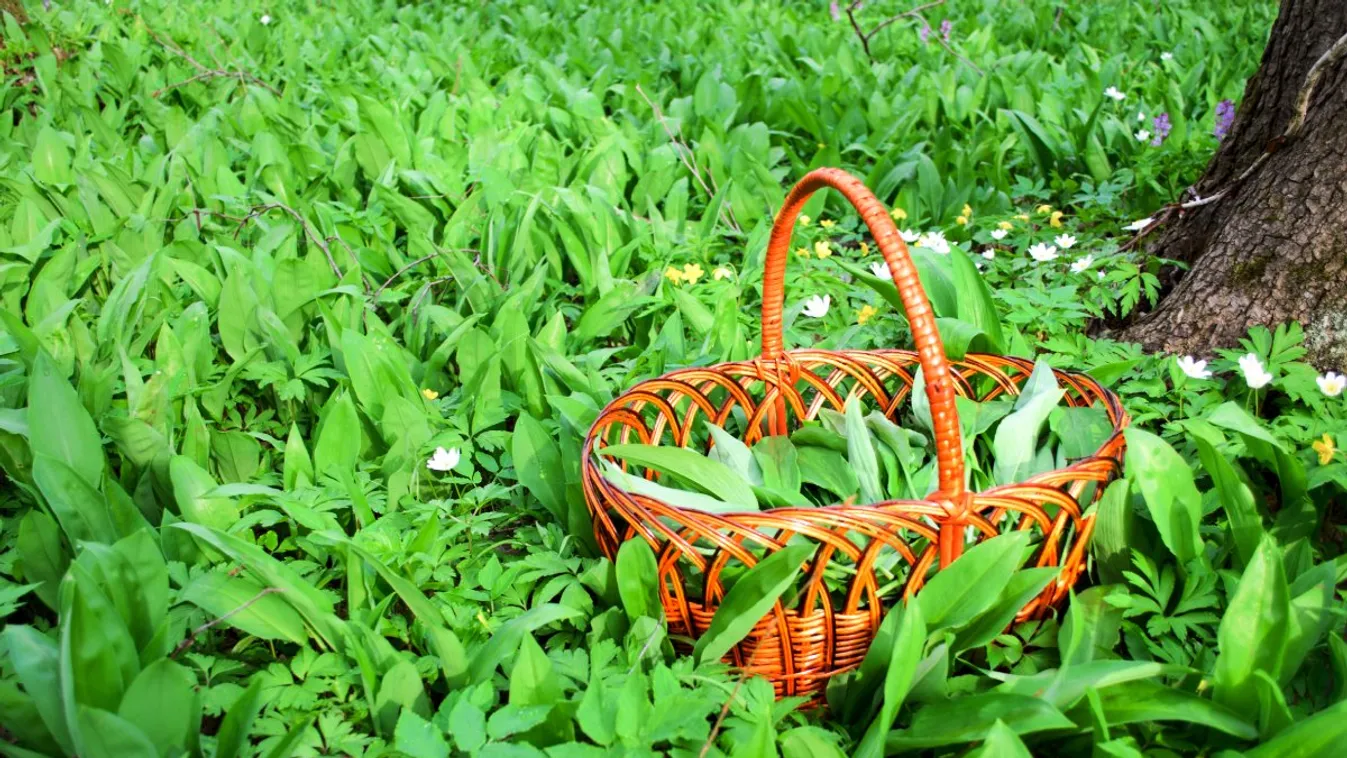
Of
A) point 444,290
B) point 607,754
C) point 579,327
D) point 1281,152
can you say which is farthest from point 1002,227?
point 607,754

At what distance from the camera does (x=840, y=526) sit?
4.60 ft

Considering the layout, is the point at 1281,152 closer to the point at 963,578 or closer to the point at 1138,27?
the point at 963,578

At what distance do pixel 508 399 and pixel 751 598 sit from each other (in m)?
0.90

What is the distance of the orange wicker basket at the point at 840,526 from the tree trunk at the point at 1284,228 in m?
0.53

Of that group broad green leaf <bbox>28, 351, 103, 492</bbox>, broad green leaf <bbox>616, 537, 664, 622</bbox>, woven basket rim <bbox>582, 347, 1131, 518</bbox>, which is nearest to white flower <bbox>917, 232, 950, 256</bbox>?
woven basket rim <bbox>582, 347, 1131, 518</bbox>

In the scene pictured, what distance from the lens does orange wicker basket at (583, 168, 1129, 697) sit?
4.64ft

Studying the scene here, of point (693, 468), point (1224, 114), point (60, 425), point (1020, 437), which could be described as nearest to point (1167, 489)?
point (1020, 437)

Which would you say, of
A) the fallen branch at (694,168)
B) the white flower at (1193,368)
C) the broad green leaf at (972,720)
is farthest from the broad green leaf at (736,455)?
the fallen branch at (694,168)

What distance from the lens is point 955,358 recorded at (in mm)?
2002

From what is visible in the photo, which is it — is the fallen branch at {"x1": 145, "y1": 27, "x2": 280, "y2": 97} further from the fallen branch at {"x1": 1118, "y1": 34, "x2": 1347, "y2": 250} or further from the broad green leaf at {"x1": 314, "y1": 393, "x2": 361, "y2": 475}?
the fallen branch at {"x1": 1118, "y1": 34, "x2": 1347, "y2": 250}

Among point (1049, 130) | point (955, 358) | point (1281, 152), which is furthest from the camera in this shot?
point (1049, 130)

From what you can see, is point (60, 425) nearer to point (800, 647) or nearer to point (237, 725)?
point (237, 725)

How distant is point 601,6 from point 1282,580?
530cm

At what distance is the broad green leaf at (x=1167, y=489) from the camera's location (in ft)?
5.21
